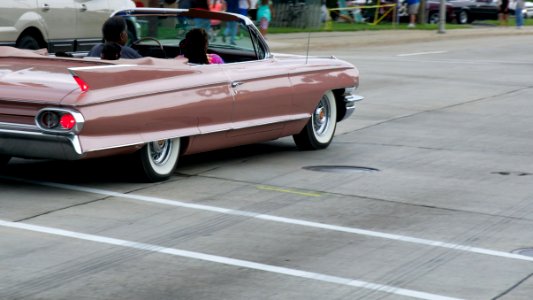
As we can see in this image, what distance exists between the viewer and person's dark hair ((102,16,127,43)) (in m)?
10.8

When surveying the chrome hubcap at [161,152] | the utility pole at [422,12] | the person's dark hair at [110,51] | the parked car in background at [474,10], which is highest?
the person's dark hair at [110,51]

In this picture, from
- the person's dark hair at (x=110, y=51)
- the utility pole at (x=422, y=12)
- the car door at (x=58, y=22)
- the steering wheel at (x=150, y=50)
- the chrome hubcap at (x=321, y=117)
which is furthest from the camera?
the utility pole at (x=422, y=12)

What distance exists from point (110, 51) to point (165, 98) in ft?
3.13

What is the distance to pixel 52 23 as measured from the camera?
1980 cm

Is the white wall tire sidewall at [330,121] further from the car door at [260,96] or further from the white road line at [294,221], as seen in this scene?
the white road line at [294,221]

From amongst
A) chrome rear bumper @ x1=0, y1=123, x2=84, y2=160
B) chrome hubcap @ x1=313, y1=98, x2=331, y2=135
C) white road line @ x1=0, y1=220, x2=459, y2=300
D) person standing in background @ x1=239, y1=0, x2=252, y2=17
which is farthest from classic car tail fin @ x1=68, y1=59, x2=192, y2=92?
person standing in background @ x1=239, y1=0, x2=252, y2=17

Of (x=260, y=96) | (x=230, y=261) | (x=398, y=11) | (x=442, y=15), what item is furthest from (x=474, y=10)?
(x=230, y=261)

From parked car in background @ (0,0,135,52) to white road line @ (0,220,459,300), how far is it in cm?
1105

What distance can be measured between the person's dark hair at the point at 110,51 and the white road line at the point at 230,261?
2.56 metres

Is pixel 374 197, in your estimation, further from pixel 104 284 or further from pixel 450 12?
pixel 450 12

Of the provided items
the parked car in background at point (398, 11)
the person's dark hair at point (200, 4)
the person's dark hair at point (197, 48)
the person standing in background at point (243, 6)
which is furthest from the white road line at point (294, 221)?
the parked car in background at point (398, 11)

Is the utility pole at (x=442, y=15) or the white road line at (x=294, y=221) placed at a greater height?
the white road line at (x=294, y=221)

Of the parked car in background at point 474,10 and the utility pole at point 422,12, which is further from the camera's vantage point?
the parked car in background at point 474,10

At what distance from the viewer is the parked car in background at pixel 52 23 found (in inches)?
747
